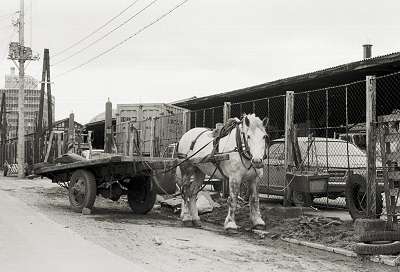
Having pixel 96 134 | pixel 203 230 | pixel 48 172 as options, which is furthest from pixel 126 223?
pixel 96 134

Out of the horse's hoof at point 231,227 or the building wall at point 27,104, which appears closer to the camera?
the horse's hoof at point 231,227

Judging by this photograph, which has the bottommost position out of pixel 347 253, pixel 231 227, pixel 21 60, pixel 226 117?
pixel 347 253

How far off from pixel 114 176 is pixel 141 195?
42.1 inches

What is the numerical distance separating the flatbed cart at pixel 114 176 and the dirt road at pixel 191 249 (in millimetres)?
877

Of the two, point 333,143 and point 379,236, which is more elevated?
point 333,143

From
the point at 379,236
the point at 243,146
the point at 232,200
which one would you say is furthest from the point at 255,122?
the point at 379,236

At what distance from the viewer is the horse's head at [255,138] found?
1002 cm

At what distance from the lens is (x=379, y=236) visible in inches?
326

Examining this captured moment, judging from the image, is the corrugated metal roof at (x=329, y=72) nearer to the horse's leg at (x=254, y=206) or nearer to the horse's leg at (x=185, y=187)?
the horse's leg at (x=254, y=206)

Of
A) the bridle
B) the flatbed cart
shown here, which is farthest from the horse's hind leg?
the bridle

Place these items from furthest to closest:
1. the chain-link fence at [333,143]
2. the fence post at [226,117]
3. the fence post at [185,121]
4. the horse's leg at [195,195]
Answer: the fence post at [185,121]
the fence post at [226,117]
the horse's leg at [195,195]
the chain-link fence at [333,143]

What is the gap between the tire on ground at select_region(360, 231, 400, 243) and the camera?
8.25 m

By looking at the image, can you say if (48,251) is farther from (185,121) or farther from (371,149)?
(185,121)

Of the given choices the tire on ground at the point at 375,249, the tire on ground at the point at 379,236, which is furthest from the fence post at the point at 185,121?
the tire on ground at the point at 375,249
